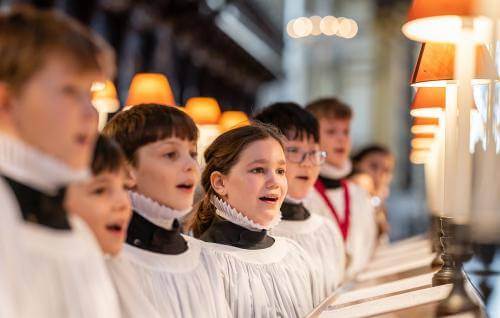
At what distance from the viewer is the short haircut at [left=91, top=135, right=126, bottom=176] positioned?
154cm

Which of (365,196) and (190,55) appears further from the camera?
(190,55)

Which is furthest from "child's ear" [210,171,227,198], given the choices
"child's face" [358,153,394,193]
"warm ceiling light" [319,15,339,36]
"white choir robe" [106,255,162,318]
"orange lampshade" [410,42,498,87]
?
"warm ceiling light" [319,15,339,36]

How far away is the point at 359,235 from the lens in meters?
4.65

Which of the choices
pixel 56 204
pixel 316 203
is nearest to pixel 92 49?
pixel 56 204

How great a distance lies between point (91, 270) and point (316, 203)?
114 inches

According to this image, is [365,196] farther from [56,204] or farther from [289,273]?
[56,204]

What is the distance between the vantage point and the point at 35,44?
1.26m

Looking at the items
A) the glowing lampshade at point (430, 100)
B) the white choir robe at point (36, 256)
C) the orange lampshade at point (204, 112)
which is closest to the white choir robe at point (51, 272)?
the white choir robe at point (36, 256)

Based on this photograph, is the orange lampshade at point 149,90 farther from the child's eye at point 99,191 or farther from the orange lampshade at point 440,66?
the child's eye at point 99,191

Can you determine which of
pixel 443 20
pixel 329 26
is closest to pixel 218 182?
pixel 443 20

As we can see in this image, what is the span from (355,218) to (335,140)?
1.94ft

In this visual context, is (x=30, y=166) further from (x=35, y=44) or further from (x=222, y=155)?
(x=222, y=155)

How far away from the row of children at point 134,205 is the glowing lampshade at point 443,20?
659 millimetres

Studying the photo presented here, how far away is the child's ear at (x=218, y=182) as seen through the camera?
2.65 m
